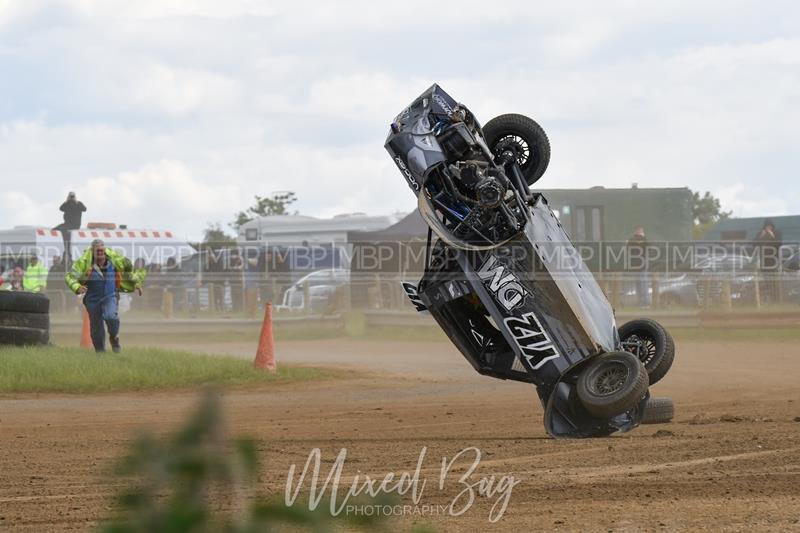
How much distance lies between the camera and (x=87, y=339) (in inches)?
805

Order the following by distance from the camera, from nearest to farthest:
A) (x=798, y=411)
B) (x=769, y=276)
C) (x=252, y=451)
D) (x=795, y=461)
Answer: (x=252, y=451)
(x=795, y=461)
(x=798, y=411)
(x=769, y=276)

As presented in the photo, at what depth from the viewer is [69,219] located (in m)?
28.4

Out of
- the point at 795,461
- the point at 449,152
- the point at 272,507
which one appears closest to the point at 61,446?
the point at 449,152

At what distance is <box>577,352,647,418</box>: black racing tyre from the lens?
8.22 meters

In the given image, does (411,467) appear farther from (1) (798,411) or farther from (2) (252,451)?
(2) (252,451)

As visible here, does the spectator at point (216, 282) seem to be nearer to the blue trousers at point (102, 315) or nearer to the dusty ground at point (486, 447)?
the blue trousers at point (102, 315)

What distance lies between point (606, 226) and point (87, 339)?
1333cm

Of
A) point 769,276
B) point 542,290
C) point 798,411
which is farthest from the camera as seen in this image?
point 769,276

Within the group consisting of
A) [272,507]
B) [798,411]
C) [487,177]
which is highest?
[487,177]

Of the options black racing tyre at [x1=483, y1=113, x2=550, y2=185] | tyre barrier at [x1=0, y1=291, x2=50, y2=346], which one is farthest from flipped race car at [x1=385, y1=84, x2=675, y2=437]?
tyre barrier at [x1=0, y1=291, x2=50, y2=346]

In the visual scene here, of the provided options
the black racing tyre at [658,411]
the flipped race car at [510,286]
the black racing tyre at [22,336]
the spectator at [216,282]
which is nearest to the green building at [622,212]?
the spectator at [216,282]

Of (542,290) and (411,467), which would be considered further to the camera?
(542,290)

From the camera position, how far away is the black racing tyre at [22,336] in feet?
53.7

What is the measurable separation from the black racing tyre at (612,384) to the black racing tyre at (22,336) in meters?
10.4
